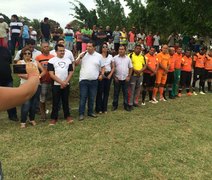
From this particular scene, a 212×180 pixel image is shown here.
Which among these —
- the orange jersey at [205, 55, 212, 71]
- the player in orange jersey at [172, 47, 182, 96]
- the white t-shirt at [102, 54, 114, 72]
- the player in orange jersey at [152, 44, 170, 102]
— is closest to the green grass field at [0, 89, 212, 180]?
the white t-shirt at [102, 54, 114, 72]

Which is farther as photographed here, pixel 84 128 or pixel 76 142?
pixel 84 128

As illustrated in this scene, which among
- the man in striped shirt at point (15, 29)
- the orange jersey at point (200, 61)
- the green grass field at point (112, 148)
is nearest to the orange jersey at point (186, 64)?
the orange jersey at point (200, 61)

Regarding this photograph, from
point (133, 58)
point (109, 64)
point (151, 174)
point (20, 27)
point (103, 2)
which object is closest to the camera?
point (151, 174)

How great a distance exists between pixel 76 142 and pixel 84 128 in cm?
98

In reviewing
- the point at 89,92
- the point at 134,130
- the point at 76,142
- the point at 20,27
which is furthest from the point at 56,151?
the point at 20,27

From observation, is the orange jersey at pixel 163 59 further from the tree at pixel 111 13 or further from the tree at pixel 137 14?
the tree at pixel 111 13

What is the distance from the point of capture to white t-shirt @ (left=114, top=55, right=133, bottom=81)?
9391mm

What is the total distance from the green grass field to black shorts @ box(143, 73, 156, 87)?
2068mm

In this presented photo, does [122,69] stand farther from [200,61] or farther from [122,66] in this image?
[200,61]

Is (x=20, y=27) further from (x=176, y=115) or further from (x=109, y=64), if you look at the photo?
(x=176, y=115)

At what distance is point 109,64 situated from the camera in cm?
923

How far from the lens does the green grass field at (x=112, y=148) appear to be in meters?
5.42

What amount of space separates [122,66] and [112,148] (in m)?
3.53

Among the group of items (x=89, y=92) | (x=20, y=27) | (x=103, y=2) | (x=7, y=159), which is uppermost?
(x=103, y=2)
